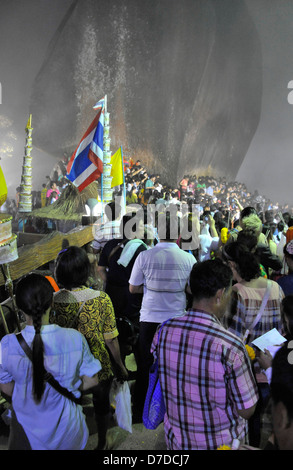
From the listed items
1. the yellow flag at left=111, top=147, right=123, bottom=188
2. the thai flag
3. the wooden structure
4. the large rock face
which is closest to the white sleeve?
the wooden structure

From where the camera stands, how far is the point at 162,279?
250 centimetres

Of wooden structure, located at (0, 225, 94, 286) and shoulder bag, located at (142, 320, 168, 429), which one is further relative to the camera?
wooden structure, located at (0, 225, 94, 286)

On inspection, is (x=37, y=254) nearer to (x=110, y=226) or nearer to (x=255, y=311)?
(x=110, y=226)

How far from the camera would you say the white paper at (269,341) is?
1.81 metres

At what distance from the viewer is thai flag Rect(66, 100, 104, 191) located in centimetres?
565

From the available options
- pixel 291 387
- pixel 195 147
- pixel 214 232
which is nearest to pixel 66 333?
pixel 291 387

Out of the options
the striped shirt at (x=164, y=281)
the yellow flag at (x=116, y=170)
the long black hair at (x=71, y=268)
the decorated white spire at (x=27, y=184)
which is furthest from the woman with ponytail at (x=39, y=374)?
the decorated white spire at (x=27, y=184)

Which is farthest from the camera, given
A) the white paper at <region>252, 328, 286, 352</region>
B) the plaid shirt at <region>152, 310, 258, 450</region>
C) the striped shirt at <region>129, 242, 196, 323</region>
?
the striped shirt at <region>129, 242, 196, 323</region>

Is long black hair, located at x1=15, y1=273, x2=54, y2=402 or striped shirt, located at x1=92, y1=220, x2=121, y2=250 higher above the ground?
striped shirt, located at x1=92, y1=220, x2=121, y2=250

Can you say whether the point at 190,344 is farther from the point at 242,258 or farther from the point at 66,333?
the point at 242,258

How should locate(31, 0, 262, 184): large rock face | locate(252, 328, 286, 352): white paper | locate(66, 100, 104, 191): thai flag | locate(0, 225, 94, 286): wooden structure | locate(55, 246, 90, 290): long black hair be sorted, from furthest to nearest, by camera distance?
locate(31, 0, 262, 184): large rock face
locate(66, 100, 104, 191): thai flag
locate(0, 225, 94, 286): wooden structure
locate(55, 246, 90, 290): long black hair
locate(252, 328, 286, 352): white paper

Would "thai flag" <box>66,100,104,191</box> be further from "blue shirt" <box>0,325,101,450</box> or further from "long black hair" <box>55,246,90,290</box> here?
"blue shirt" <box>0,325,101,450</box>

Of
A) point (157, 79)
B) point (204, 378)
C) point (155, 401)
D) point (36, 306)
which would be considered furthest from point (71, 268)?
point (157, 79)

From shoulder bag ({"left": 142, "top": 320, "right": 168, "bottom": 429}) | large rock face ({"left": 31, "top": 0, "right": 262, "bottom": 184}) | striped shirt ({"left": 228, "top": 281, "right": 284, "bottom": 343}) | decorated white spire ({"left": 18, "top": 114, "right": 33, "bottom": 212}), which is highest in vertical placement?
large rock face ({"left": 31, "top": 0, "right": 262, "bottom": 184})
